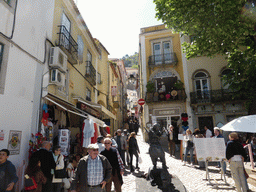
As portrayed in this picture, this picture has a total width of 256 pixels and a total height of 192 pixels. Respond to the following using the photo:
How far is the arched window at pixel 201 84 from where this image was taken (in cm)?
1656

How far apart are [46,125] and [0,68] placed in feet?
7.93

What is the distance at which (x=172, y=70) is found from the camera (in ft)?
59.0

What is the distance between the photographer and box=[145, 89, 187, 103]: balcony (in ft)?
54.7

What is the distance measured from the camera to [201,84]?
1706cm

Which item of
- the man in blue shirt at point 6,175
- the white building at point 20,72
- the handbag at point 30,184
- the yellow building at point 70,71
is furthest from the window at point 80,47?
the handbag at point 30,184

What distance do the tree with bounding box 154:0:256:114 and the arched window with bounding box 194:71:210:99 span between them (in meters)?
6.97

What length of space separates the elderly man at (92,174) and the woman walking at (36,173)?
3.81ft

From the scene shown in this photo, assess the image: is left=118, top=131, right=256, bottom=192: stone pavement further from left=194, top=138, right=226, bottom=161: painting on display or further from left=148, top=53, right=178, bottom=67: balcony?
left=148, top=53, right=178, bottom=67: balcony

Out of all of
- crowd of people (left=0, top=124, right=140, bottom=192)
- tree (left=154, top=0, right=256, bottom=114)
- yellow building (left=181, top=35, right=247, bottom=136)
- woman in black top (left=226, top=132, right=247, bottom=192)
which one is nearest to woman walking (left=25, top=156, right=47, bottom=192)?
crowd of people (left=0, top=124, right=140, bottom=192)

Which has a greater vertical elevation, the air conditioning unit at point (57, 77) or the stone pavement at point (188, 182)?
the air conditioning unit at point (57, 77)

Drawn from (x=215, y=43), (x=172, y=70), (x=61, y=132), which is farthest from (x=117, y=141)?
(x=172, y=70)

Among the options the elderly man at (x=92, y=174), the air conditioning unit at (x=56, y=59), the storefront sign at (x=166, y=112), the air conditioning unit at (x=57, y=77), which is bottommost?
the elderly man at (x=92, y=174)

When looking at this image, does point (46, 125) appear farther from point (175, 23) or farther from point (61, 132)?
point (175, 23)

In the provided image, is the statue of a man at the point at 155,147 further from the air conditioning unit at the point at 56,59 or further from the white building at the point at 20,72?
the air conditioning unit at the point at 56,59
